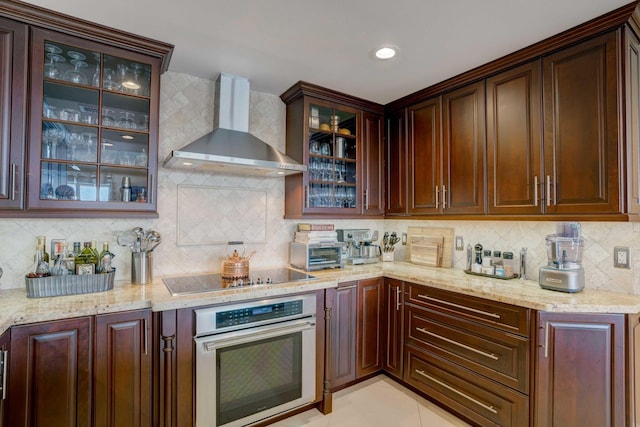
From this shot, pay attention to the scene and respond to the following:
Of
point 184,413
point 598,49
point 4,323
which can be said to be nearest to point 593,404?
point 598,49

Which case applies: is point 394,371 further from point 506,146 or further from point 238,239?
point 506,146

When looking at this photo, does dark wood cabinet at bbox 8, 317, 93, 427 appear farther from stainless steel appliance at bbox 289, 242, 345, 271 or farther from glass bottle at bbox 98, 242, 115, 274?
stainless steel appliance at bbox 289, 242, 345, 271

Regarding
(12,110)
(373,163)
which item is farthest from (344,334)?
(12,110)

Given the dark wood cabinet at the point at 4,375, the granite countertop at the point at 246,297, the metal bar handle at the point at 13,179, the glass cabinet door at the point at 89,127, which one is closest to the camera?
the dark wood cabinet at the point at 4,375

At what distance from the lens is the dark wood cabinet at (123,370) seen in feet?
5.54

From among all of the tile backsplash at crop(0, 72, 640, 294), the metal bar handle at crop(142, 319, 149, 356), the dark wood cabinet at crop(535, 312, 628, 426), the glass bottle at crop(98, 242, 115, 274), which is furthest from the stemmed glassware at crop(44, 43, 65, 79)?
the dark wood cabinet at crop(535, 312, 628, 426)

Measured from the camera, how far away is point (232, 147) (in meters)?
2.33

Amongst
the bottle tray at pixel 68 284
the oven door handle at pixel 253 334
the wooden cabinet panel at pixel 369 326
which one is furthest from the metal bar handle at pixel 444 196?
the bottle tray at pixel 68 284

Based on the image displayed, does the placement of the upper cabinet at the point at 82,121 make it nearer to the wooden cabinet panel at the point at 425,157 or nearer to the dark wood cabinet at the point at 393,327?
the dark wood cabinet at the point at 393,327

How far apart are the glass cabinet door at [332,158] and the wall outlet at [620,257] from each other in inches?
73.5

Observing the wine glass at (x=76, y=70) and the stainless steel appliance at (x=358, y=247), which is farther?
the stainless steel appliance at (x=358, y=247)

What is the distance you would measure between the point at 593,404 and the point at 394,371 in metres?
1.33

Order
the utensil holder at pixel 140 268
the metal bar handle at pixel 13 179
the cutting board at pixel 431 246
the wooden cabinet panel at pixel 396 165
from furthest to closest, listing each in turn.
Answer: the wooden cabinet panel at pixel 396 165
the cutting board at pixel 431 246
the utensil holder at pixel 140 268
the metal bar handle at pixel 13 179

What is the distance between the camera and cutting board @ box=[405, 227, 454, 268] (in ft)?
9.71
